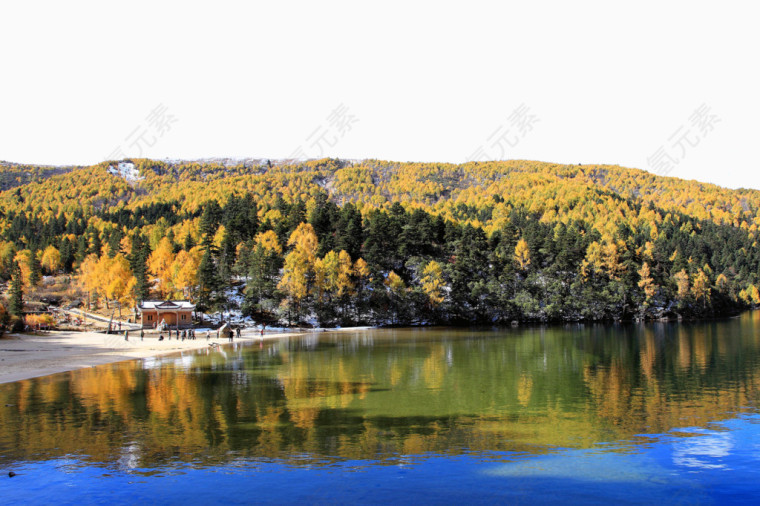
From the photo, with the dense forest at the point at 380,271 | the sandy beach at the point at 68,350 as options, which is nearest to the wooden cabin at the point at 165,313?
the dense forest at the point at 380,271

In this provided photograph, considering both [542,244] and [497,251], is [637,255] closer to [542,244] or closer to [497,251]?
[542,244]

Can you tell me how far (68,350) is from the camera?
182ft

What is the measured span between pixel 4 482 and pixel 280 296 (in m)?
86.5

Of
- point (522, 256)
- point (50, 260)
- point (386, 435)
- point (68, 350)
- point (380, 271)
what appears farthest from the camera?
point (50, 260)

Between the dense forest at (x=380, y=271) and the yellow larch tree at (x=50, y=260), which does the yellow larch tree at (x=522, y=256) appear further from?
the yellow larch tree at (x=50, y=260)

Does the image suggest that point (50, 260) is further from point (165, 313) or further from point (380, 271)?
Result: point (380, 271)

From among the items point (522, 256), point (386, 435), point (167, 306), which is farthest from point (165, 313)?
point (522, 256)

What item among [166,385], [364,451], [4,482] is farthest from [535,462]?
[166,385]

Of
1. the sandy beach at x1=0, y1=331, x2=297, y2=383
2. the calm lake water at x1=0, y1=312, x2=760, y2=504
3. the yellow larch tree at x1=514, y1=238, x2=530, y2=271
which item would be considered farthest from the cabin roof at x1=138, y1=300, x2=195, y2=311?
the yellow larch tree at x1=514, y1=238, x2=530, y2=271

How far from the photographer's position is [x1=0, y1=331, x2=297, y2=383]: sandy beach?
41.3 meters

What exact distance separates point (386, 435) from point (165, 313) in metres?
75.6

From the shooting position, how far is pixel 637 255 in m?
120

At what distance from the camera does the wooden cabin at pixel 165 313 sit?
86.4 metres

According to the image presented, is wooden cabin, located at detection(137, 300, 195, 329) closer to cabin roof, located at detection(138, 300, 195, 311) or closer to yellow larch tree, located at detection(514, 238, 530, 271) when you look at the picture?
cabin roof, located at detection(138, 300, 195, 311)
